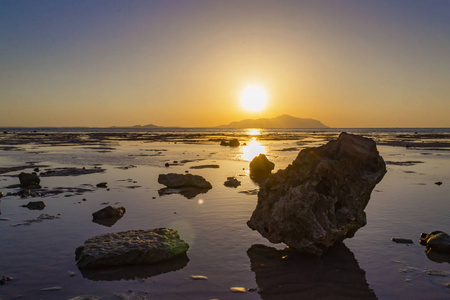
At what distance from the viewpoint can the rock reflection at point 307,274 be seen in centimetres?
770

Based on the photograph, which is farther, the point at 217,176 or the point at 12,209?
the point at 217,176

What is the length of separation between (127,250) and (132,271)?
613 millimetres

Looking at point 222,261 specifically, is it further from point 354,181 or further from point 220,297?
point 354,181

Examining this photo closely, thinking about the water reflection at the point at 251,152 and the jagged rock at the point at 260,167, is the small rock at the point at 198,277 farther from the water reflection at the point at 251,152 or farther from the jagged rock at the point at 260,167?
the water reflection at the point at 251,152

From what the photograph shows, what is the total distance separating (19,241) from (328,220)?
30.9ft

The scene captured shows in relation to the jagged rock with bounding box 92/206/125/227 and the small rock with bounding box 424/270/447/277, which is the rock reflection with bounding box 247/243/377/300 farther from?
the jagged rock with bounding box 92/206/125/227

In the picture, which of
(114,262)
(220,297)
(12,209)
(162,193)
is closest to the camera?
(220,297)

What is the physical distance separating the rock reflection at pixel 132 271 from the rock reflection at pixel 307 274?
2121 millimetres

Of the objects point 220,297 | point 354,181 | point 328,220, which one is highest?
point 354,181

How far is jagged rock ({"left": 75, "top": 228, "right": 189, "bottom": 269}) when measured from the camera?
8906mm

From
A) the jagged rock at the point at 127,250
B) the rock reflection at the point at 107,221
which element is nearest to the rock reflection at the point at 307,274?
the jagged rock at the point at 127,250

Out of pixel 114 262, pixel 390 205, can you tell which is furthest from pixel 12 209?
pixel 390 205

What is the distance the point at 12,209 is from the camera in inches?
570

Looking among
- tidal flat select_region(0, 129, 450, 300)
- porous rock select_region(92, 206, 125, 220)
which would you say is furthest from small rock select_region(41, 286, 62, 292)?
porous rock select_region(92, 206, 125, 220)
